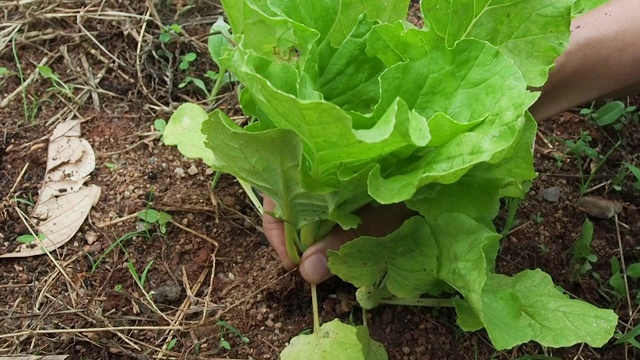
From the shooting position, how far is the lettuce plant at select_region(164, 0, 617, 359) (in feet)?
3.19

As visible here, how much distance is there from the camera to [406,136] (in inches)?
36.5

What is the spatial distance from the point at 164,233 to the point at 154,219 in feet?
0.13

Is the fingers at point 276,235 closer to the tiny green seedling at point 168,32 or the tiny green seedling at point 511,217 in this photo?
the tiny green seedling at point 511,217

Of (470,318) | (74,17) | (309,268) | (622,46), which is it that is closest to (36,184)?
(74,17)

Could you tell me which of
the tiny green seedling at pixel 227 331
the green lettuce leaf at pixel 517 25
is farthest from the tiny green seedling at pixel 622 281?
the tiny green seedling at pixel 227 331

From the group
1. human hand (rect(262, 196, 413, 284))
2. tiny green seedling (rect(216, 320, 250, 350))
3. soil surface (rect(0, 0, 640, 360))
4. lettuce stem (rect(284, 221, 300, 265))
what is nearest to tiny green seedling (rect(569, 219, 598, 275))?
soil surface (rect(0, 0, 640, 360))

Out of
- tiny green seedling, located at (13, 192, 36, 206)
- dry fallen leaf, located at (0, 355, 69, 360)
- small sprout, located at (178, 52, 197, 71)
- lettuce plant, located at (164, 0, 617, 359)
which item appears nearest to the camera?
lettuce plant, located at (164, 0, 617, 359)

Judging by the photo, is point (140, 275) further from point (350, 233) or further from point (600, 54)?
point (600, 54)

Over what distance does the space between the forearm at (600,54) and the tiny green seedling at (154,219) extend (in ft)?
2.76

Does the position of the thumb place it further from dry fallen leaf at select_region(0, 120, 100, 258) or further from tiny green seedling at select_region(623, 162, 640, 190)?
→ tiny green seedling at select_region(623, 162, 640, 190)

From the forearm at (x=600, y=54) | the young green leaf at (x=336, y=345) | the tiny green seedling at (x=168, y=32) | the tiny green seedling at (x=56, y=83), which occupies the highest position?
the forearm at (x=600, y=54)

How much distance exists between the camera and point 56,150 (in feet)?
5.49

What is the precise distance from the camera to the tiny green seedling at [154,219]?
5.03 feet

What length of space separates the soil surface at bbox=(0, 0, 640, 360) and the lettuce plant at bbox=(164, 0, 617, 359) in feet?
0.56
